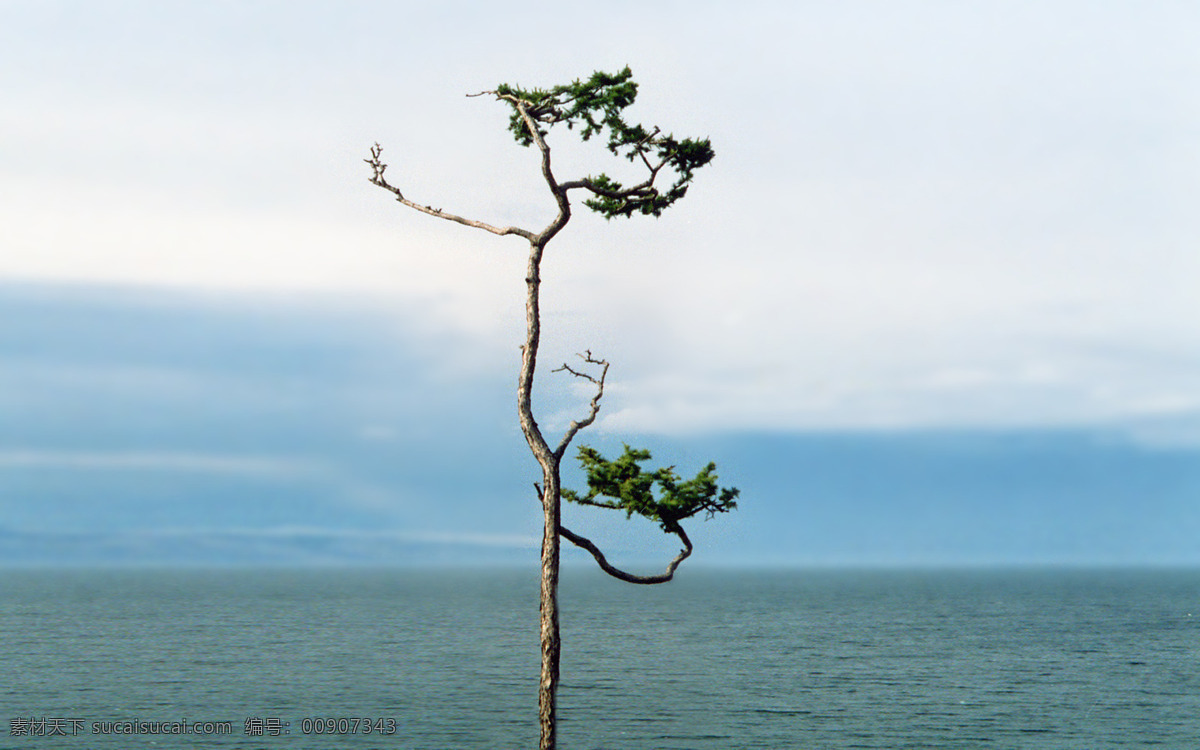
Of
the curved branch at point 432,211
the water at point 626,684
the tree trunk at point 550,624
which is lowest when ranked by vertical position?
the water at point 626,684

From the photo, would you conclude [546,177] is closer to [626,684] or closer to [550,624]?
[550,624]

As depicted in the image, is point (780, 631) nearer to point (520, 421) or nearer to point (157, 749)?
point (157, 749)

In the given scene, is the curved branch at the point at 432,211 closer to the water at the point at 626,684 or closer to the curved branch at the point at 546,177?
the curved branch at the point at 546,177

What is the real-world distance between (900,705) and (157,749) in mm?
46761

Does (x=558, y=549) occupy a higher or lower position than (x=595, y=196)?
lower

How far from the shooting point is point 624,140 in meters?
32.0

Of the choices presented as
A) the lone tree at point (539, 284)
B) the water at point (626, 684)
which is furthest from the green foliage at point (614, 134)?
the water at point (626, 684)

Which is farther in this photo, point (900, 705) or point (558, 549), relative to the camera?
point (900, 705)

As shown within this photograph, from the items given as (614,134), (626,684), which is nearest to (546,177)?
(614,134)

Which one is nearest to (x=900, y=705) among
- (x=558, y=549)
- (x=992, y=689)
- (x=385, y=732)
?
(x=992, y=689)

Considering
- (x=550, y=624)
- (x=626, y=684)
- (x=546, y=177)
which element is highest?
(x=546, y=177)

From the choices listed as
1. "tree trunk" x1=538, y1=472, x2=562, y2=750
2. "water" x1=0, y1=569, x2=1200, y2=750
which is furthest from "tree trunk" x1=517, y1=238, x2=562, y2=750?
"water" x1=0, y1=569, x2=1200, y2=750

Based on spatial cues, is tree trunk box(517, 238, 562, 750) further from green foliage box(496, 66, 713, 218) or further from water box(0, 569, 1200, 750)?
water box(0, 569, 1200, 750)

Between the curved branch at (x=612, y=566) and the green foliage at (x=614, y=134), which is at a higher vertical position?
the green foliage at (x=614, y=134)
